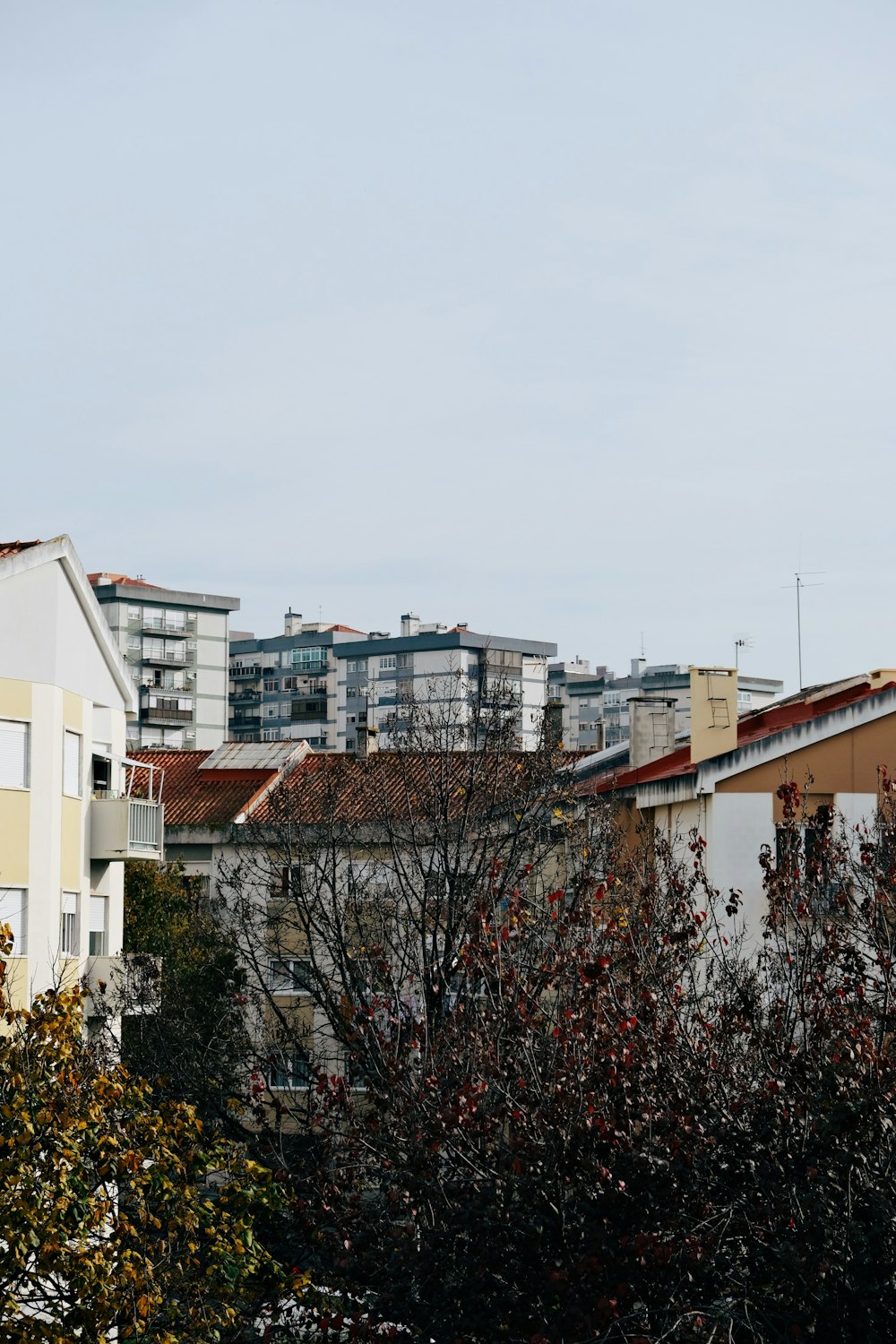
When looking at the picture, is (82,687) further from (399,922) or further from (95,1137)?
(95,1137)

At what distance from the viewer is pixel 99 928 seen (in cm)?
3691

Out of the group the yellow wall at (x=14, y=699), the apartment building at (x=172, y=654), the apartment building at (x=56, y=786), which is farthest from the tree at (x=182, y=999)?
the apartment building at (x=172, y=654)

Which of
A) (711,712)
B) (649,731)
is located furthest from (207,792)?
(711,712)

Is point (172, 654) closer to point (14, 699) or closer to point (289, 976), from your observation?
point (14, 699)

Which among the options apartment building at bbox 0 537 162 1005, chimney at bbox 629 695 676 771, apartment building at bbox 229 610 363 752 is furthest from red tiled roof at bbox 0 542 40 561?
apartment building at bbox 229 610 363 752

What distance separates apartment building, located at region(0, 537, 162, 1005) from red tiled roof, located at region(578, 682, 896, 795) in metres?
9.64

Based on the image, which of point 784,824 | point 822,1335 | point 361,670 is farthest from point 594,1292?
point 361,670

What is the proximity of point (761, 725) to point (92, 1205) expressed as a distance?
25.3 metres

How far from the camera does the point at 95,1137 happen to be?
14172mm

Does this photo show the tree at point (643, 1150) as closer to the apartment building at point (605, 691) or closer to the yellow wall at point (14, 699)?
the yellow wall at point (14, 699)

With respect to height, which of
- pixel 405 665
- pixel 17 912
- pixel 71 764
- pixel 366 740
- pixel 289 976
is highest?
pixel 405 665

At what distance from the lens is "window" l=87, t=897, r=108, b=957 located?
36.7m

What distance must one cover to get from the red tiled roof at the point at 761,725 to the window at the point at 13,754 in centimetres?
1086

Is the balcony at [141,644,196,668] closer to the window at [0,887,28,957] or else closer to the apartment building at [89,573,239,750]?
the apartment building at [89,573,239,750]
